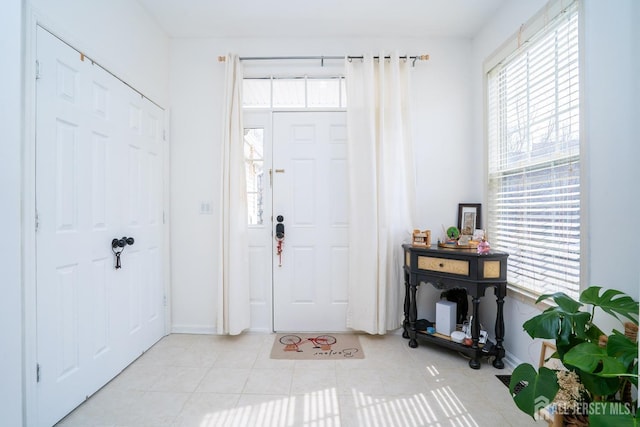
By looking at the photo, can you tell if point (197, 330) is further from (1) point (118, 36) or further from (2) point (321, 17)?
(2) point (321, 17)

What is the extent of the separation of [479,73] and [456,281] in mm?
1898

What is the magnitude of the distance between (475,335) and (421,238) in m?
0.81

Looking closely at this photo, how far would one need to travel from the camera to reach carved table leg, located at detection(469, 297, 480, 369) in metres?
2.08

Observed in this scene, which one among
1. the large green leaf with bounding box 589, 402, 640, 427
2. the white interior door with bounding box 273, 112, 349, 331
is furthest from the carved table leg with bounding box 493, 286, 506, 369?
the white interior door with bounding box 273, 112, 349, 331

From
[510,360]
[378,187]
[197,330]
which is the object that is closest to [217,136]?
[378,187]

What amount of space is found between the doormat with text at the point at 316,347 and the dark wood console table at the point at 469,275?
61 cm

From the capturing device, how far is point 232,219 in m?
2.54

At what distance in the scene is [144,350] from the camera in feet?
7.63

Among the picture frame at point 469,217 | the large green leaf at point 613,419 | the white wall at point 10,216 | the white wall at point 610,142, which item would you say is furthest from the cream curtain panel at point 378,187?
the white wall at point 10,216

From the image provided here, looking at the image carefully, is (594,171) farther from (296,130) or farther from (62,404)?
(62,404)

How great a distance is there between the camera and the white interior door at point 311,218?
2703mm

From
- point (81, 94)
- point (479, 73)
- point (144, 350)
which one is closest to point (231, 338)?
point (144, 350)

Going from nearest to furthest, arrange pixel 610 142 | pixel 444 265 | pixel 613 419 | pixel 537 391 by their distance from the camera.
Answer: pixel 613 419 → pixel 537 391 → pixel 610 142 → pixel 444 265

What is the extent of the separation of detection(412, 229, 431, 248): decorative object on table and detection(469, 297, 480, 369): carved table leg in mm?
542
